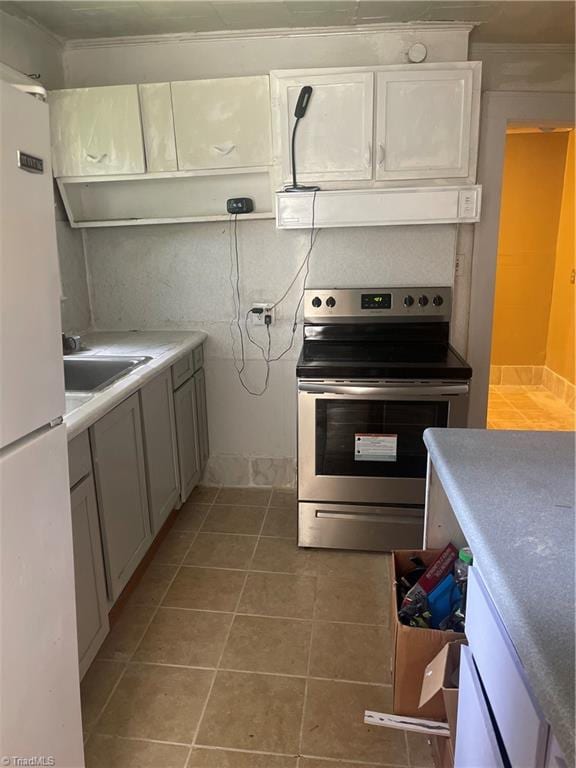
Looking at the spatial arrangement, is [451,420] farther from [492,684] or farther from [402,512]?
[492,684]

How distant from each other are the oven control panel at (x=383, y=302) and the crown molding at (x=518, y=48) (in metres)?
1.21

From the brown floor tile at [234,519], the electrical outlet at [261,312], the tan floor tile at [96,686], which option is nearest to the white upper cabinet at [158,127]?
the electrical outlet at [261,312]

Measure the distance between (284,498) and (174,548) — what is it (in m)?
0.74

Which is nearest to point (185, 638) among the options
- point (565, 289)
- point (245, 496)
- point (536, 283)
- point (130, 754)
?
point (130, 754)

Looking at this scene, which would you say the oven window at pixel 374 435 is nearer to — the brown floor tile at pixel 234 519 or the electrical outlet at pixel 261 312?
the brown floor tile at pixel 234 519

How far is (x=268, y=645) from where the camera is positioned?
198 cm

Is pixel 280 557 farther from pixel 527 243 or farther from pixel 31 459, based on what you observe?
pixel 527 243

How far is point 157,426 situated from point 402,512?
3.90ft

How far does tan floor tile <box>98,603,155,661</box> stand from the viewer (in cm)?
195

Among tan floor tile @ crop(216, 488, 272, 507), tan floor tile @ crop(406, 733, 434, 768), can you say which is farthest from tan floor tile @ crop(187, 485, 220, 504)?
tan floor tile @ crop(406, 733, 434, 768)

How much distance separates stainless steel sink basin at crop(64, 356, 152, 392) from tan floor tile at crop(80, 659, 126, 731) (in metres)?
1.11

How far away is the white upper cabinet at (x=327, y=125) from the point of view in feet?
7.99

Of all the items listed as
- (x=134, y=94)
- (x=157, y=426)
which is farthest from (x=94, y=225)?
(x=157, y=426)

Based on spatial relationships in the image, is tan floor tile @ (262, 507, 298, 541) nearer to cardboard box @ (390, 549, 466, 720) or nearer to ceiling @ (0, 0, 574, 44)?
cardboard box @ (390, 549, 466, 720)
